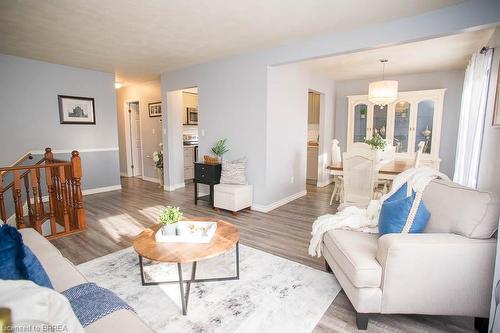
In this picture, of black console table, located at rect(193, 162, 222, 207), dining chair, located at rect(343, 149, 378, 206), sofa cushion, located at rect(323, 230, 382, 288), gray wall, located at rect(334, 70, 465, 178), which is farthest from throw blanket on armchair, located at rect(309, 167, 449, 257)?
gray wall, located at rect(334, 70, 465, 178)

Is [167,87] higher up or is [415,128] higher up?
[167,87]

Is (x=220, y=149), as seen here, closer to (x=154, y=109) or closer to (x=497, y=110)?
(x=154, y=109)

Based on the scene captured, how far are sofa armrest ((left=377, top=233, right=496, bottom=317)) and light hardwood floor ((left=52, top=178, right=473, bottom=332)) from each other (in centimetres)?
22

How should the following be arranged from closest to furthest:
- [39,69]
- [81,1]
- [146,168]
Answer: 1. [81,1]
2. [39,69]
3. [146,168]

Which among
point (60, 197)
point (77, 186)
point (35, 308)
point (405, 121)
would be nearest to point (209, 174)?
point (77, 186)

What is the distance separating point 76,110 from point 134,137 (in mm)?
2177

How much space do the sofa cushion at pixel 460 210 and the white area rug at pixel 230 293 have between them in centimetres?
93

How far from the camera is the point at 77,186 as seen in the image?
3.35 m

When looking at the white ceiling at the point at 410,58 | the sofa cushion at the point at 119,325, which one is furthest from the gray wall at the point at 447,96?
the sofa cushion at the point at 119,325

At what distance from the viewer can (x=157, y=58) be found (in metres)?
4.43

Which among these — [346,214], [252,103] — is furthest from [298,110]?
[346,214]

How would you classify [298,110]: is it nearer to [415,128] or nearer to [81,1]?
[415,128]

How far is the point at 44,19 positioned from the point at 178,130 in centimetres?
310

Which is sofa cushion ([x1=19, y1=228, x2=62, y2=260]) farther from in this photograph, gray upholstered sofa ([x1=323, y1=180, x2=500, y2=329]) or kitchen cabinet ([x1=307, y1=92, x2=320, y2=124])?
kitchen cabinet ([x1=307, y1=92, x2=320, y2=124])
